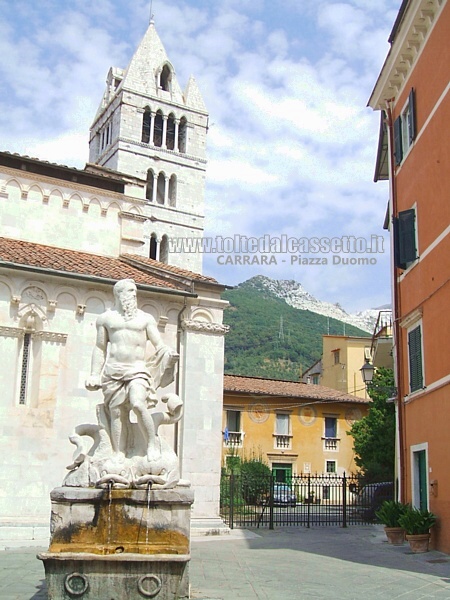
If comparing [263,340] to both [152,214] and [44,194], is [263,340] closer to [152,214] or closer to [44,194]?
[152,214]

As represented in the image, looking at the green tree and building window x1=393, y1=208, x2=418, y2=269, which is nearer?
building window x1=393, y1=208, x2=418, y2=269

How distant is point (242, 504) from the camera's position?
24828 millimetres

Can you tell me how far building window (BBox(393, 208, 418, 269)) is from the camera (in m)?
17.2

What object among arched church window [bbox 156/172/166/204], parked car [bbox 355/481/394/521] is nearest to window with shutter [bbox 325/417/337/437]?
parked car [bbox 355/481/394/521]

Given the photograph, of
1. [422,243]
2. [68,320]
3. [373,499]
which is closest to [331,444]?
[373,499]

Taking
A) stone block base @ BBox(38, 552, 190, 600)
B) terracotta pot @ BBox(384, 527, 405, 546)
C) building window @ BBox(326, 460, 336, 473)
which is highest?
building window @ BBox(326, 460, 336, 473)

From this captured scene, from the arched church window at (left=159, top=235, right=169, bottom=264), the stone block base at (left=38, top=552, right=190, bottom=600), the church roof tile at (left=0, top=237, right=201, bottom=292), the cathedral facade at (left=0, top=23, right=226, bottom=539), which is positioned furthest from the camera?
the arched church window at (left=159, top=235, right=169, bottom=264)

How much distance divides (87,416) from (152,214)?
48.4 meters

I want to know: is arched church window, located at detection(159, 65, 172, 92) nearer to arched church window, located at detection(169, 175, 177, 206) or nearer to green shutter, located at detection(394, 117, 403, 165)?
arched church window, located at detection(169, 175, 177, 206)

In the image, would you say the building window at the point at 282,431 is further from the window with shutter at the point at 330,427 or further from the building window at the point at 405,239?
the building window at the point at 405,239

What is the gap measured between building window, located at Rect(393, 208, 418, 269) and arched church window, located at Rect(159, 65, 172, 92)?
59.5 metres

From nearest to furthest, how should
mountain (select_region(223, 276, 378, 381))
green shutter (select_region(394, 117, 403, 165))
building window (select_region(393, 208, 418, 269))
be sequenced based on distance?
building window (select_region(393, 208, 418, 269)), green shutter (select_region(394, 117, 403, 165)), mountain (select_region(223, 276, 378, 381))

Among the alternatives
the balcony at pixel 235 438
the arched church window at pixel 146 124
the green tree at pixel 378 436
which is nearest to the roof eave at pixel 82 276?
the green tree at pixel 378 436

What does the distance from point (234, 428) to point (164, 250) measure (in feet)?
89.4
